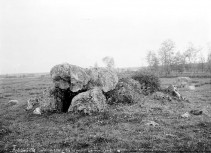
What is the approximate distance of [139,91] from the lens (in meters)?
24.4

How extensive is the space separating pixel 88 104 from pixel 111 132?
17.1 feet

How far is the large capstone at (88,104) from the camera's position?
17.4 meters

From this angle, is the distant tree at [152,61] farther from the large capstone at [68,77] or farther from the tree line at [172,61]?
the large capstone at [68,77]

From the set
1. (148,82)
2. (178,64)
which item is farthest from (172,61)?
(148,82)

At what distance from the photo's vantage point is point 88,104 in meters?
17.7

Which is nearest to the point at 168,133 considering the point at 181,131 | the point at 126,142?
the point at 181,131

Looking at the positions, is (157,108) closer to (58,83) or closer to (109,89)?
(109,89)

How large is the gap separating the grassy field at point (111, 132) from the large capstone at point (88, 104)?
0.83 m

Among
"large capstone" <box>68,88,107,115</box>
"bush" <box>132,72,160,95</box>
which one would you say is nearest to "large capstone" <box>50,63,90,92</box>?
"large capstone" <box>68,88,107,115</box>

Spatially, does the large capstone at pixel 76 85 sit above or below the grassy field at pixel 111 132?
above

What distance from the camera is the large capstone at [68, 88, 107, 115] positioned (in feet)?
57.2

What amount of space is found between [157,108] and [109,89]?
5561mm

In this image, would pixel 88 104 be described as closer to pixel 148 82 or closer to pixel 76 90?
pixel 76 90

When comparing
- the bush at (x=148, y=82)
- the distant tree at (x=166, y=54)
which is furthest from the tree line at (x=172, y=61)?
the bush at (x=148, y=82)
